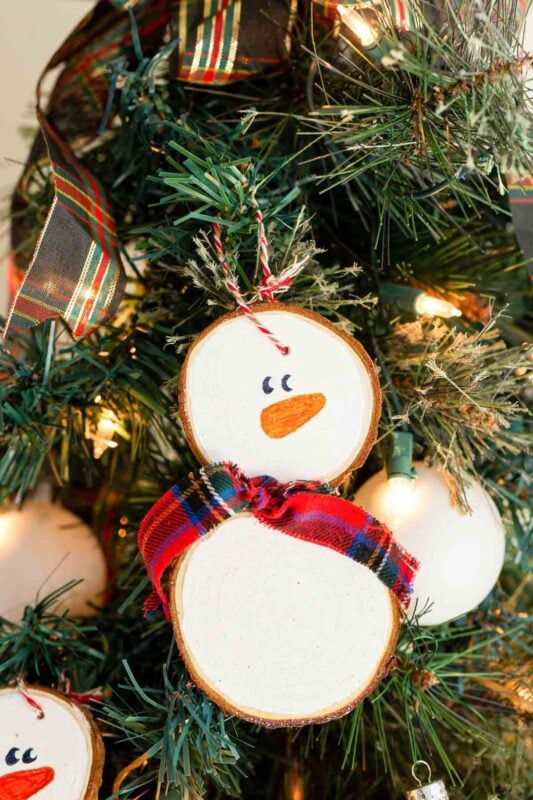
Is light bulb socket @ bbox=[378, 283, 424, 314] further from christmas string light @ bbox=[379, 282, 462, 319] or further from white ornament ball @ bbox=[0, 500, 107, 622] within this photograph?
white ornament ball @ bbox=[0, 500, 107, 622]

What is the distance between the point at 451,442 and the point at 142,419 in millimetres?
216

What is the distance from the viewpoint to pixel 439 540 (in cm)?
46

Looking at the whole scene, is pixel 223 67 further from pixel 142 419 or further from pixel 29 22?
pixel 29 22

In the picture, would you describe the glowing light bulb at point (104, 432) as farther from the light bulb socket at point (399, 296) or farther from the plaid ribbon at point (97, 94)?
the light bulb socket at point (399, 296)

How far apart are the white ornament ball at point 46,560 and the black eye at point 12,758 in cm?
9

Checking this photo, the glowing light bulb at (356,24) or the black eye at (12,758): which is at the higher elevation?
the glowing light bulb at (356,24)

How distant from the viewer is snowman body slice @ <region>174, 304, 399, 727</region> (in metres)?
0.39

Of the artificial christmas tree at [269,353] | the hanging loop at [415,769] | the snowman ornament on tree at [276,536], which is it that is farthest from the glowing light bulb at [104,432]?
the hanging loop at [415,769]

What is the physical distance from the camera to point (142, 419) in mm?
533

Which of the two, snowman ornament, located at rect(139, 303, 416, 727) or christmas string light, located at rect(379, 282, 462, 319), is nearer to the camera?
snowman ornament, located at rect(139, 303, 416, 727)

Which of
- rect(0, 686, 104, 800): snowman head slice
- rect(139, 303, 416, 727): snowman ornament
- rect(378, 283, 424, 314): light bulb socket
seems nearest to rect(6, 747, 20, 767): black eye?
rect(0, 686, 104, 800): snowman head slice

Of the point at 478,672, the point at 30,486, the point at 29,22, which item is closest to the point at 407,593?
the point at 478,672

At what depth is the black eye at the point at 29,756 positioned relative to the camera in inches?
16.4

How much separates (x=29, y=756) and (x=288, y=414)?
0.78 ft
